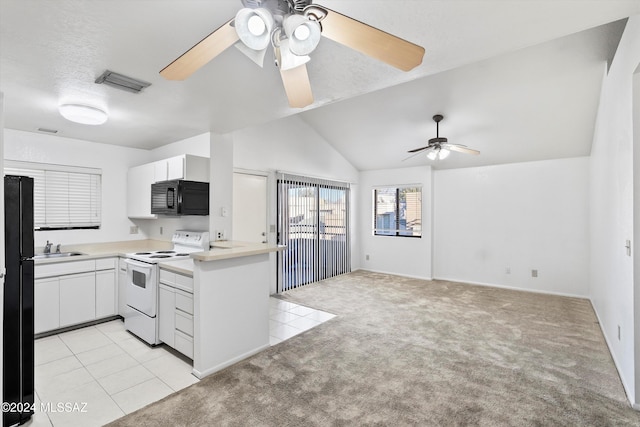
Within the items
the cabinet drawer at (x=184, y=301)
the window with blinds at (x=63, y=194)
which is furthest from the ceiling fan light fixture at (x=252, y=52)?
the window with blinds at (x=63, y=194)

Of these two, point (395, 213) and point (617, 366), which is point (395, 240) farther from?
point (617, 366)

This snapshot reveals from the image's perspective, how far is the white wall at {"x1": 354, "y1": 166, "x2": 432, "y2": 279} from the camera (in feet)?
20.1

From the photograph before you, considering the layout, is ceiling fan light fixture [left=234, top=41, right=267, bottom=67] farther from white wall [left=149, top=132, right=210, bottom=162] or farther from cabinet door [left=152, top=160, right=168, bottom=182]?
cabinet door [left=152, top=160, right=168, bottom=182]

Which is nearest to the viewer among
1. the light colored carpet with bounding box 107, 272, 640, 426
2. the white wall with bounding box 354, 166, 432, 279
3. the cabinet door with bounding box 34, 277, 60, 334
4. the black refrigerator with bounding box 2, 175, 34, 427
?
the black refrigerator with bounding box 2, 175, 34, 427

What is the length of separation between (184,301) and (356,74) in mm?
2368

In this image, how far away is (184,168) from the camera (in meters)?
3.47

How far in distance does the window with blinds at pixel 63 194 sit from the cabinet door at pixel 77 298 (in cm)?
93

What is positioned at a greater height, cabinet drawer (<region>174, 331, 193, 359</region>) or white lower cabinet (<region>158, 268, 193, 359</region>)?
white lower cabinet (<region>158, 268, 193, 359</region>)

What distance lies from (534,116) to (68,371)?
19.7 ft

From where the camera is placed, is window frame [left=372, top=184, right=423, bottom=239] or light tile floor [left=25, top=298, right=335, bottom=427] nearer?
light tile floor [left=25, top=298, right=335, bottom=427]

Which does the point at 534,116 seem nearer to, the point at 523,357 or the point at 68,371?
the point at 523,357

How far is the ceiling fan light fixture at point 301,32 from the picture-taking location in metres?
1.21

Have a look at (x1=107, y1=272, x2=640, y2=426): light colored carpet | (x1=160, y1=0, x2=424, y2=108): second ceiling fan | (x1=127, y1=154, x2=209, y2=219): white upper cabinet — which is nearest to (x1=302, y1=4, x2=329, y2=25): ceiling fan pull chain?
(x1=160, y1=0, x2=424, y2=108): second ceiling fan

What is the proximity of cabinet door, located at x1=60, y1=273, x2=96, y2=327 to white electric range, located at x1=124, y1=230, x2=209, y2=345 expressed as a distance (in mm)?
470
